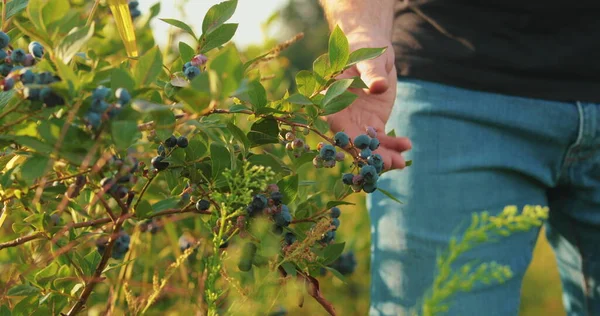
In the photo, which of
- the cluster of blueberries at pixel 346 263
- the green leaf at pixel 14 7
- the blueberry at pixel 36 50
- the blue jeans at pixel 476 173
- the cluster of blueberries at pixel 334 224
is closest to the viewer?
the blueberry at pixel 36 50

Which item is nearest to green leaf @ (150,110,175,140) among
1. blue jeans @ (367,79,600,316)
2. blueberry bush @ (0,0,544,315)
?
blueberry bush @ (0,0,544,315)

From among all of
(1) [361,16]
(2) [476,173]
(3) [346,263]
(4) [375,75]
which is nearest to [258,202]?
(4) [375,75]

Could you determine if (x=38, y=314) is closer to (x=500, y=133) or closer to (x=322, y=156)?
(x=322, y=156)

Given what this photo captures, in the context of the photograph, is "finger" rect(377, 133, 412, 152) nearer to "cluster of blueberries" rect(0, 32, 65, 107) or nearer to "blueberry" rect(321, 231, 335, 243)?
"blueberry" rect(321, 231, 335, 243)

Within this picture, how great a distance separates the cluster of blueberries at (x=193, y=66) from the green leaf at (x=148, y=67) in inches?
4.1

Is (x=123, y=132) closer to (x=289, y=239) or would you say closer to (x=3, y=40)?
(x=3, y=40)

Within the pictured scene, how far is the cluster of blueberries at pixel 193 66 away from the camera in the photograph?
36.9 inches

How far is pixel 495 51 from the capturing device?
162 centimetres

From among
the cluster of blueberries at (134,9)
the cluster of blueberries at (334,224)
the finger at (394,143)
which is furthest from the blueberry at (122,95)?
the cluster of blueberries at (134,9)

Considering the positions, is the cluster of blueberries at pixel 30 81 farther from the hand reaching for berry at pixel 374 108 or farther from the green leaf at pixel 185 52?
the hand reaching for berry at pixel 374 108

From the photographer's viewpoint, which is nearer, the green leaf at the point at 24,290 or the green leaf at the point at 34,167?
the green leaf at the point at 34,167

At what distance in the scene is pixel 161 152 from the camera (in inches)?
38.9

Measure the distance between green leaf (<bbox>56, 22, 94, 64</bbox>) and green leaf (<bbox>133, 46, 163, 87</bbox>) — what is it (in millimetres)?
61

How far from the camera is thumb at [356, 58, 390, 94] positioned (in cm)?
119
